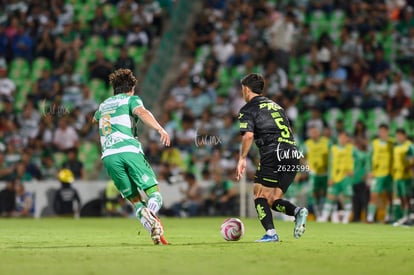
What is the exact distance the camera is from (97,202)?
81.7 feet

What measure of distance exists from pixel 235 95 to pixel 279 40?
242 cm

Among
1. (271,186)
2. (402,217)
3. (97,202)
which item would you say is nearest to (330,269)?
(271,186)

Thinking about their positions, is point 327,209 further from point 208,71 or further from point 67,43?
point 67,43

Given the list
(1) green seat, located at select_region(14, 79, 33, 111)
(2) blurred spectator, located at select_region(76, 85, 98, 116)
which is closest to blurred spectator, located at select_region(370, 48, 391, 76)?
(2) blurred spectator, located at select_region(76, 85, 98, 116)

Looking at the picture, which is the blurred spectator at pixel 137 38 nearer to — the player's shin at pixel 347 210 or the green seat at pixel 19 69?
the green seat at pixel 19 69

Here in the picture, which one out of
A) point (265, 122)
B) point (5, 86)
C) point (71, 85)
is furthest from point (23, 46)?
point (265, 122)

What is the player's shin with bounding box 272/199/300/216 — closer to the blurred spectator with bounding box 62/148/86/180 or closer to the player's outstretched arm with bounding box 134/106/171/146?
the player's outstretched arm with bounding box 134/106/171/146

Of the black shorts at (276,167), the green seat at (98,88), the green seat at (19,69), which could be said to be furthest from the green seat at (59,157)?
the black shorts at (276,167)

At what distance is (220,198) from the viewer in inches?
978

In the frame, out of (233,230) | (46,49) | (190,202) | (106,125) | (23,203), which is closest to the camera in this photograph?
(106,125)

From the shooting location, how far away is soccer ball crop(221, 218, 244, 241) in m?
12.8

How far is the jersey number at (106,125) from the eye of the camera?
12109mm

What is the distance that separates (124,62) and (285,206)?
1634cm

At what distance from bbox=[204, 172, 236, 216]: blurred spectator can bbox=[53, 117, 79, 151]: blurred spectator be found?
413 centimetres
